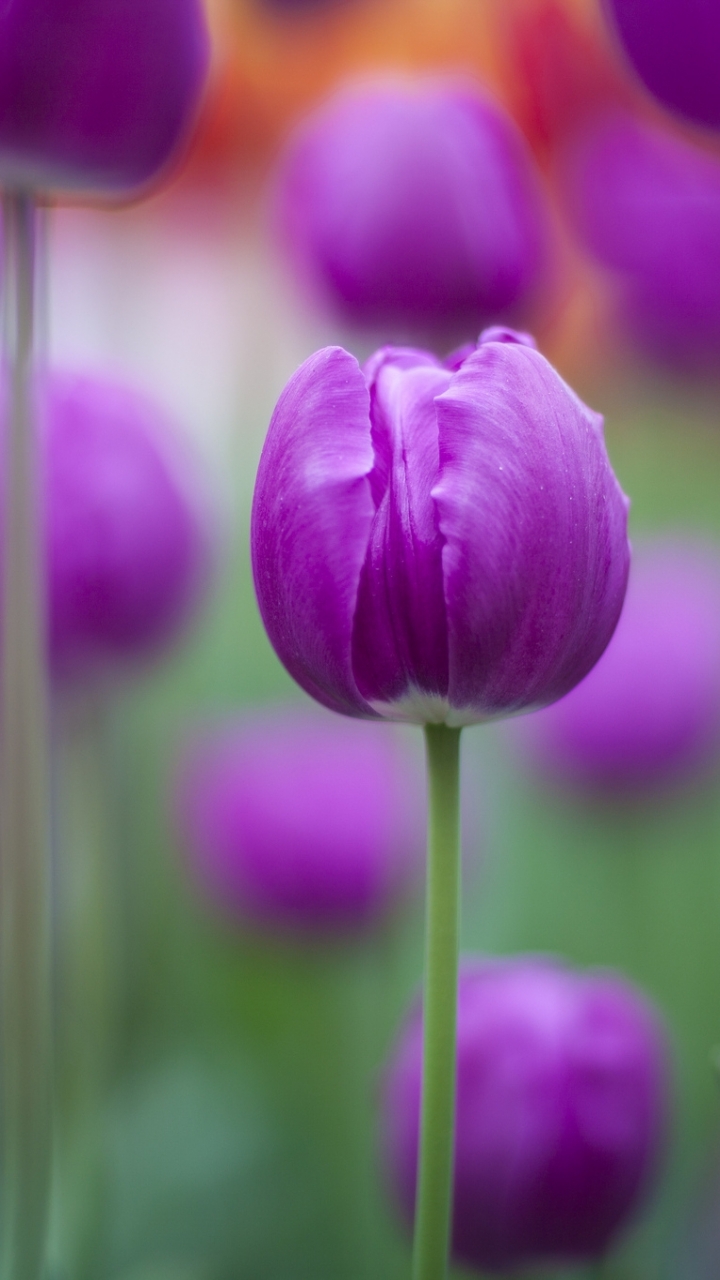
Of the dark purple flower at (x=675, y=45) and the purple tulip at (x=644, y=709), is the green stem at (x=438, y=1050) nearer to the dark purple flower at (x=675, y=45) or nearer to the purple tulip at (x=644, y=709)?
the dark purple flower at (x=675, y=45)

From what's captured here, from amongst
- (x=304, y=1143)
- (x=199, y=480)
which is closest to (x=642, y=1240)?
(x=304, y=1143)

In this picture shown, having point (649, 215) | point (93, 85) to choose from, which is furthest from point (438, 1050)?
point (649, 215)

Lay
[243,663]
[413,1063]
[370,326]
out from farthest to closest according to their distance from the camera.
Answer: [243,663]
[370,326]
[413,1063]

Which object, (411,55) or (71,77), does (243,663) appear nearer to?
(411,55)

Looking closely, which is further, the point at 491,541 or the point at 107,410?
the point at 107,410

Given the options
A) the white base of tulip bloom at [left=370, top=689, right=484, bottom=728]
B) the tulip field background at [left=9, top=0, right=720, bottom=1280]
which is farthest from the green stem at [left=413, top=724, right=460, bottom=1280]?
the tulip field background at [left=9, top=0, right=720, bottom=1280]

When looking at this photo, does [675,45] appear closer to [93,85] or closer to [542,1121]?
[93,85]
